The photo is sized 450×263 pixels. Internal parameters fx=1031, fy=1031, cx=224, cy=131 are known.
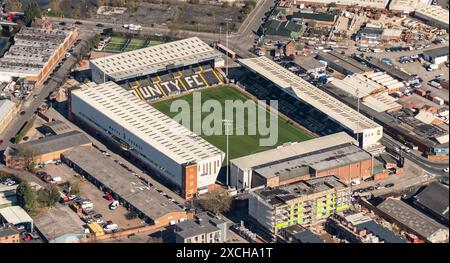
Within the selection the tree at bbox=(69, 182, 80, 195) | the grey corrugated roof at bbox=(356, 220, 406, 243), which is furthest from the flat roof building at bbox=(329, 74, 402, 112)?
the tree at bbox=(69, 182, 80, 195)

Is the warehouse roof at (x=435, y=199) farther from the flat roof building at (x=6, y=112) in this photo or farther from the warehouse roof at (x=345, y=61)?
the flat roof building at (x=6, y=112)

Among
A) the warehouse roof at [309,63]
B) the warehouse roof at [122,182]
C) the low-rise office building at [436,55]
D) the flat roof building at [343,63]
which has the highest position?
the low-rise office building at [436,55]

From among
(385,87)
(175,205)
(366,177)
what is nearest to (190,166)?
(175,205)

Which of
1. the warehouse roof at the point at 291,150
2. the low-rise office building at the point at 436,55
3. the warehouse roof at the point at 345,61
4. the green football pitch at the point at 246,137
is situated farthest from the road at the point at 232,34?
Answer: the warehouse roof at the point at 291,150

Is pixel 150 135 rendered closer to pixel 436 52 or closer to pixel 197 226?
pixel 197 226

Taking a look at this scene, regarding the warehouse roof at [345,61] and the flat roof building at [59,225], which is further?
the warehouse roof at [345,61]

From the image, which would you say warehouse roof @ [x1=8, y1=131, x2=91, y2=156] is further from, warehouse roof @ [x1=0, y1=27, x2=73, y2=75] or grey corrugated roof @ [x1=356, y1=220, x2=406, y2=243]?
grey corrugated roof @ [x1=356, y1=220, x2=406, y2=243]

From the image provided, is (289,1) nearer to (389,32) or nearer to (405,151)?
(389,32)
